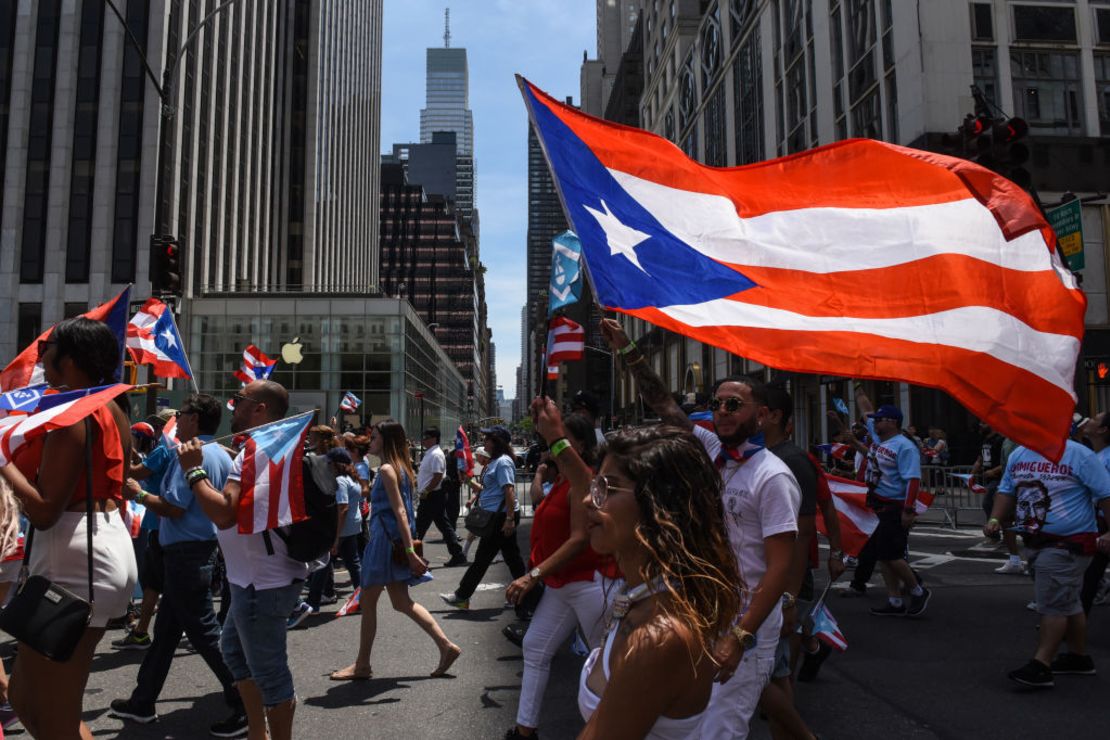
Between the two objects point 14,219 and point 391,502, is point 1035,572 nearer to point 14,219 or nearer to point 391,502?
point 391,502

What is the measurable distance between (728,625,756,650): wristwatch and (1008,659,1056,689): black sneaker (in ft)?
12.0

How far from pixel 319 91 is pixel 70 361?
7113 centimetres

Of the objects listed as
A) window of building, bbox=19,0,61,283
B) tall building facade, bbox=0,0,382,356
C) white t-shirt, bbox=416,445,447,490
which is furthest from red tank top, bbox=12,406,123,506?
window of building, bbox=19,0,61,283

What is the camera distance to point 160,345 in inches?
351

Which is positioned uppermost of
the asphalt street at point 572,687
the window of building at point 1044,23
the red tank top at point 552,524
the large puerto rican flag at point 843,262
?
the window of building at point 1044,23

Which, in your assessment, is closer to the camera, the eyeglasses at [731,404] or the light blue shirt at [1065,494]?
the eyeglasses at [731,404]

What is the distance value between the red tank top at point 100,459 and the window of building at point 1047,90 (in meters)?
29.2

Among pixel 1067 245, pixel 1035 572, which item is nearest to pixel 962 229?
pixel 1035 572

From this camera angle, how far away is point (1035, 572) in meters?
5.70

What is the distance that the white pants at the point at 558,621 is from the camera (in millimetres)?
4477

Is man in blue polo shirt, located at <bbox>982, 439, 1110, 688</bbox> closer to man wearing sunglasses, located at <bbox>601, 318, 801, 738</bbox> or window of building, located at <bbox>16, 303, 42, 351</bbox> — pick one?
man wearing sunglasses, located at <bbox>601, 318, 801, 738</bbox>

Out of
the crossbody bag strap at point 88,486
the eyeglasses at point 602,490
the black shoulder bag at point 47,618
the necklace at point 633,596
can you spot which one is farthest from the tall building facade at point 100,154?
the necklace at point 633,596

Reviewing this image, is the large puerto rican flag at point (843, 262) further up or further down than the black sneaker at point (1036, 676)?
further up

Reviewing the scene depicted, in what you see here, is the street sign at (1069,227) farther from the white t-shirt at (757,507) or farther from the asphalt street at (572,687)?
the white t-shirt at (757,507)
